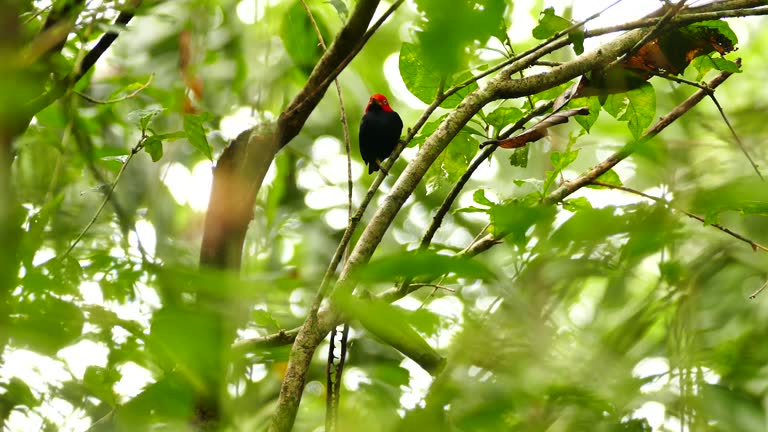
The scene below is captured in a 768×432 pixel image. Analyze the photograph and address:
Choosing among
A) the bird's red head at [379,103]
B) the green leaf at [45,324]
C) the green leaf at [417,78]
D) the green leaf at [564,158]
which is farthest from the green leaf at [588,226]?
the bird's red head at [379,103]

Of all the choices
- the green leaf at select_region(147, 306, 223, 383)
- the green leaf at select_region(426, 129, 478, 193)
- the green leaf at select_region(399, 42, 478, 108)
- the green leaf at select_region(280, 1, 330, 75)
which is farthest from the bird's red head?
the green leaf at select_region(147, 306, 223, 383)

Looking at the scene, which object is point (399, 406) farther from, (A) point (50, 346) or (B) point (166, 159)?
(B) point (166, 159)

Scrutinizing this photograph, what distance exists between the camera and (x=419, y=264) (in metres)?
0.44

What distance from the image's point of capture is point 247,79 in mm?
3934

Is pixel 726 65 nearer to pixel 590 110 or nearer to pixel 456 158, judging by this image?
pixel 590 110

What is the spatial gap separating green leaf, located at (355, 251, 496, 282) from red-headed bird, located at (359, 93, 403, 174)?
2.78 metres

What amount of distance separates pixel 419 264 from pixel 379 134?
9.35 ft

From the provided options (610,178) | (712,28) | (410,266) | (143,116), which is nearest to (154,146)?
(143,116)

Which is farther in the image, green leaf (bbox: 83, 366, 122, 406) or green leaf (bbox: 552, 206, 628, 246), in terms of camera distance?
green leaf (bbox: 83, 366, 122, 406)

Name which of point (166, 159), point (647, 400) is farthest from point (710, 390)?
point (166, 159)

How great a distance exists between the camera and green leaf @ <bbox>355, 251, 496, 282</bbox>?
0.44 m

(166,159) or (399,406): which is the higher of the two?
(166,159)

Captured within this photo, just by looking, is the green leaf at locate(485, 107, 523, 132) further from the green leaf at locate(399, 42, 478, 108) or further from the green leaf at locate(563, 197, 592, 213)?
the green leaf at locate(563, 197, 592, 213)

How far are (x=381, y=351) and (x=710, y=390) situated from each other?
1.68 metres
